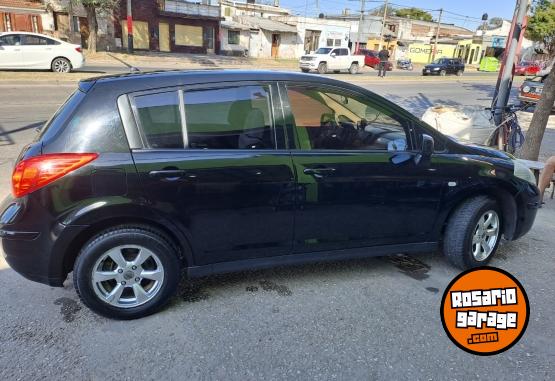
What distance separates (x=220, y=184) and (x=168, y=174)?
1.11ft

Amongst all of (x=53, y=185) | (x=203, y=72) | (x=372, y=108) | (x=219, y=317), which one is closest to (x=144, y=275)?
(x=219, y=317)

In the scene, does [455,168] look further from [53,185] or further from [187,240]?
[53,185]

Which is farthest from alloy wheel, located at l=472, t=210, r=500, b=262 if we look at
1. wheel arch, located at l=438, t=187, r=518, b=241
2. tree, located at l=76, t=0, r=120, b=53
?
tree, located at l=76, t=0, r=120, b=53

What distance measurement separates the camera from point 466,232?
348 centimetres

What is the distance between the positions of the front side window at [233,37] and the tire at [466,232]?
39963 mm

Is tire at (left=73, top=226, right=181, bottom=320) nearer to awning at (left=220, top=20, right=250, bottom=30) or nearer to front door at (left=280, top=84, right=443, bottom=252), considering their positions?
front door at (left=280, top=84, right=443, bottom=252)

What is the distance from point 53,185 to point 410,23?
69.7m

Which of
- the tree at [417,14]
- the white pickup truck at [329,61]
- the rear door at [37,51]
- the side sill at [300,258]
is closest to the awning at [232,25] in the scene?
the white pickup truck at [329,61]

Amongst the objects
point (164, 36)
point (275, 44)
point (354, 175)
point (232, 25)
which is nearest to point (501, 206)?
point (354, 175)

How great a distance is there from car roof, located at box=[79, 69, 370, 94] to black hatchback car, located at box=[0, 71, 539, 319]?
12 millimetres

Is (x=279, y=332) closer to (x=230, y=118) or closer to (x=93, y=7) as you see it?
(x=230, y=118)

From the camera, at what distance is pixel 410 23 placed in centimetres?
6388

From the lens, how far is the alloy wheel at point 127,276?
2.74 m

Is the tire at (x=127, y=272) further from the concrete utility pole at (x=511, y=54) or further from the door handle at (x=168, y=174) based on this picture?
the concrete utility pole at (x=511, y=54)
